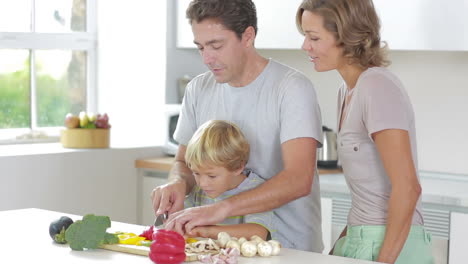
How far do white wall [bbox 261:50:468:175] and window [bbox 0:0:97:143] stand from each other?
69.0 inches

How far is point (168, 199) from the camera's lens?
97.6 inches

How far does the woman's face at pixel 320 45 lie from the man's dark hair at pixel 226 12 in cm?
30

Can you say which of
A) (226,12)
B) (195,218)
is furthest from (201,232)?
(226,12)

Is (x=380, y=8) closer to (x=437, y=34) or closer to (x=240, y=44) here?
(x=437, y=34)

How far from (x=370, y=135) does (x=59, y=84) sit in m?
2.90

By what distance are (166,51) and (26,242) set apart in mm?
2419

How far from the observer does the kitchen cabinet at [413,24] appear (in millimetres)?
3645

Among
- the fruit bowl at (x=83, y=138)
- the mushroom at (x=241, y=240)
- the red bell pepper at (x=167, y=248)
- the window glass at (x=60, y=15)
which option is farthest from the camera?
the window glass at (x=60, y=15)

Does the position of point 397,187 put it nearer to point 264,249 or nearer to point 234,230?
point 264,249

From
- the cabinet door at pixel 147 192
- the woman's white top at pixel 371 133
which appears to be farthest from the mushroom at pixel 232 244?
the cabinet door at pixel 147 192

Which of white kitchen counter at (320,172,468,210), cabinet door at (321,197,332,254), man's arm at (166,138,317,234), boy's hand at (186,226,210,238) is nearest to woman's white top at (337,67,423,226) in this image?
man's arm at (166,138,317,234)

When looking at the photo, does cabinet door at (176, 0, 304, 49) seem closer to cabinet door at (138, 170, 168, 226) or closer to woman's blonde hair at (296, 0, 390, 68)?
cabinet door at (138, 170, 168, 226)

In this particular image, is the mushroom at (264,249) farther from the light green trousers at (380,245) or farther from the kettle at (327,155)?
the kettle at (327,155)

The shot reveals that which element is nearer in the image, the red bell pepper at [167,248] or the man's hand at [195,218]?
the red bell pepper at [167,248]
